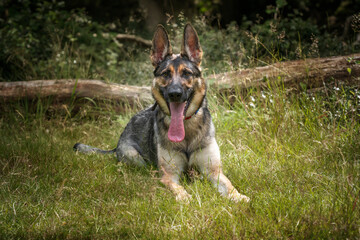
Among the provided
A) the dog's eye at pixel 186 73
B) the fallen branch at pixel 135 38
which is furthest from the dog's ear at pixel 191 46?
the fallen branch at pixel 135 38

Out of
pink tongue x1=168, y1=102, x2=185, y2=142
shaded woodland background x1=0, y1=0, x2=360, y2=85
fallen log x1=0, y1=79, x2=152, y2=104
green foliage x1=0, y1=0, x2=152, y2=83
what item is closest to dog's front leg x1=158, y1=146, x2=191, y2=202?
pink tongue x1=168, y1=102, x2=185, y2=142

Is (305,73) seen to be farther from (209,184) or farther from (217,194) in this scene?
(217,194)

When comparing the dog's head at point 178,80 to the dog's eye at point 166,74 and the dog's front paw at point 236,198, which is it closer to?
the dog's eye at point 166,74

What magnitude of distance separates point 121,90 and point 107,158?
2131mm

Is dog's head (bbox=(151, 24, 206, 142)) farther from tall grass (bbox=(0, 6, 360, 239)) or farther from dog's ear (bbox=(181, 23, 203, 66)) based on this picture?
tall grass (bbox=(0, 6, 360, 239))

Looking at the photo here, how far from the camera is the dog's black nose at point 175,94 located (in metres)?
3.39

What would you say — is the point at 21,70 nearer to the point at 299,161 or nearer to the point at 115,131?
the point at 115,131

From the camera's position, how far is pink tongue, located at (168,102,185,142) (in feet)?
11.7

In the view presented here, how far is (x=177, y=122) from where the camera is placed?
11.7ft

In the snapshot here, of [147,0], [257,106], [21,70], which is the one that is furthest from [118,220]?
[147,0]

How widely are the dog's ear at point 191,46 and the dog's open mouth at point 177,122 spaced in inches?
25.8

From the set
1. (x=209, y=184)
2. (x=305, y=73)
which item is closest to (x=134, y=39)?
(x=305, y=73)

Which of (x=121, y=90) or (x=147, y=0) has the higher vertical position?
(x=147, y=0)

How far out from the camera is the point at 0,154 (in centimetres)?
438
